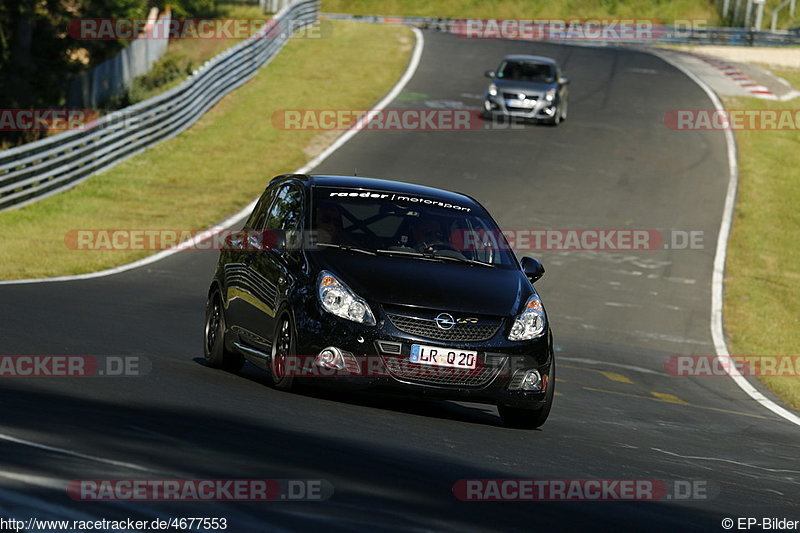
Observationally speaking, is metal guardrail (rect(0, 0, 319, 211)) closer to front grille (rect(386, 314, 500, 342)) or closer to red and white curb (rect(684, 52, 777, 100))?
red and white curb (rect(684, 52, 777, 100))

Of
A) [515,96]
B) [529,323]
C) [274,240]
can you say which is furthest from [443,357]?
[515,96]

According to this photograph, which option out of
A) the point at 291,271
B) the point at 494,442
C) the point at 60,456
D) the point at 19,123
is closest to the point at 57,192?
the point at 19,123

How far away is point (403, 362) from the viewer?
906 cm

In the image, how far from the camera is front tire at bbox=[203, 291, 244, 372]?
11140 mm

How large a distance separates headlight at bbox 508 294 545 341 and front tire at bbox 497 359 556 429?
28 centimetres

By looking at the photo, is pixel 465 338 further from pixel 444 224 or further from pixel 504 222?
pixel 504 222

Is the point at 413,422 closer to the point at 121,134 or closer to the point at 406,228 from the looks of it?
the point at 406,228

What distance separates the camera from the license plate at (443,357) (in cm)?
907

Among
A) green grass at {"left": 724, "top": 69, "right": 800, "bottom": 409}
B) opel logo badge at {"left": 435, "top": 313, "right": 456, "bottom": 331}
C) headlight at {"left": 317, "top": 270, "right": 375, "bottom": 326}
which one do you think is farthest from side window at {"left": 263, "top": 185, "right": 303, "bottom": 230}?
green grass at {"left": 724, "top": 69, "right": 800, "bottom": 409}

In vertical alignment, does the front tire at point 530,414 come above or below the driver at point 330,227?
below

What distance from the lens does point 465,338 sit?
30.2 ft

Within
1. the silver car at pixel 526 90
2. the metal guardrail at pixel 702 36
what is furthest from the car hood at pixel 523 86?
the metal guardrail at pixel 702 36

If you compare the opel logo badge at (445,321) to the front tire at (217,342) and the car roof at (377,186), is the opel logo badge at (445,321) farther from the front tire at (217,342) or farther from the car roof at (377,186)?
the front tire at (217,342)

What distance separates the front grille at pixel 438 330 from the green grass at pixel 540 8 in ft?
240
